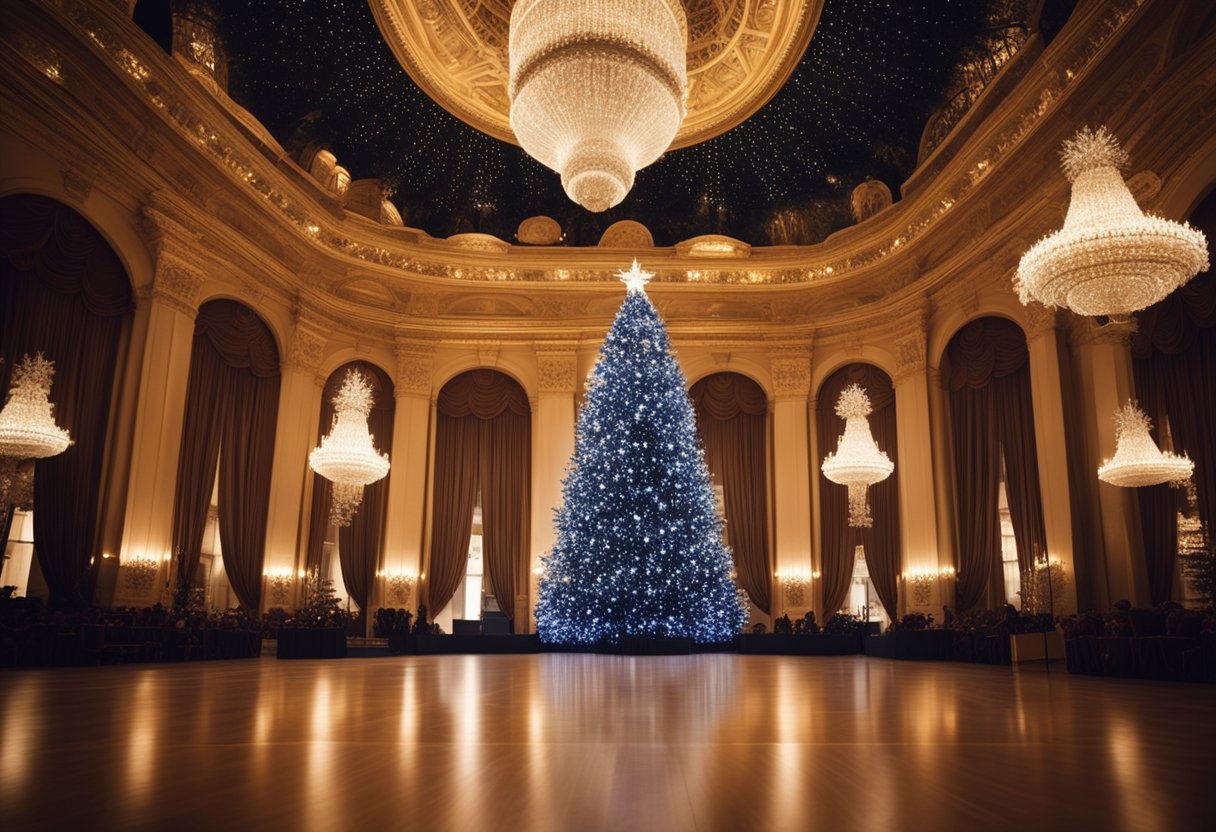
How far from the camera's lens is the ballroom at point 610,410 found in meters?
1.73

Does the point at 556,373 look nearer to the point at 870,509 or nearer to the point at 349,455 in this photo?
the point at 349,455

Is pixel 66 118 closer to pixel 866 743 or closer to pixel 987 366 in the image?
pixel 866 743

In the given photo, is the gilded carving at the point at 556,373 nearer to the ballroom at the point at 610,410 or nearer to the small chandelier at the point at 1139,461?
the ballroom at the point at 610,410

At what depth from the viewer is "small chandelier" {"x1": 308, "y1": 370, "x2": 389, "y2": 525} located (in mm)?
9992

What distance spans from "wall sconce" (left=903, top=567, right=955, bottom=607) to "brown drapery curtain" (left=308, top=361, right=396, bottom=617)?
8534 mm

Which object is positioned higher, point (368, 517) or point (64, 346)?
point (64, 346)

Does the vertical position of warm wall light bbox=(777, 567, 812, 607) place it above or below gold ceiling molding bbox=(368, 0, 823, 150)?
below

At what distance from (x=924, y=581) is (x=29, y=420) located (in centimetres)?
1135

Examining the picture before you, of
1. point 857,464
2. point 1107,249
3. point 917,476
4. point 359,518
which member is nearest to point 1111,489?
point 857,464

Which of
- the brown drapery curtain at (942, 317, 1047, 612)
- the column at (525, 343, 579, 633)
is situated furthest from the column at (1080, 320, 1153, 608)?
the column at (525, 343, 579, 633)

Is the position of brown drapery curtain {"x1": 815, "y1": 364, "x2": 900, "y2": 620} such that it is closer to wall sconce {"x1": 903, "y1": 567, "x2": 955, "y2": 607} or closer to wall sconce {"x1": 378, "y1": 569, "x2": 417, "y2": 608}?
wall sconce {"x1": 903, "y1": 567, "x2": 955, "y2": 607}

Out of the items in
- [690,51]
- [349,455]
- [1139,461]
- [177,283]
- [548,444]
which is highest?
[690,51]

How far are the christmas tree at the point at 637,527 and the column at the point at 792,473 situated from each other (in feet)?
9.68

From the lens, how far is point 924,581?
39.4 ft
